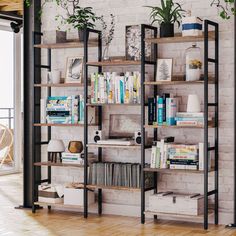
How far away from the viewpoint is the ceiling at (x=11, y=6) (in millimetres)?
8677

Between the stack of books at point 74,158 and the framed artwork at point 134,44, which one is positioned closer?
the framed artwork at point 134,44

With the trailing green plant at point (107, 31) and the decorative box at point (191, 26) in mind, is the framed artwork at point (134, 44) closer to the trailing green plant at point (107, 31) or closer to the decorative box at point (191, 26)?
the trailing green plant at point (107, 31)

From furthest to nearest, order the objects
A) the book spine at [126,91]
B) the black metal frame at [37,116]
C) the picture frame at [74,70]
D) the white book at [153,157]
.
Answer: the black metal frame at [37,116] → the picture frame at [74,70] → the book spine at [126,91] → the white book at [153,157]

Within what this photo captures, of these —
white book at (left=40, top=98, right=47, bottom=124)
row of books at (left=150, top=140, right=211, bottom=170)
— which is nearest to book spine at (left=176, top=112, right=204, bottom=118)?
row of books at (left=150, top=140, right=211, bottom=170)

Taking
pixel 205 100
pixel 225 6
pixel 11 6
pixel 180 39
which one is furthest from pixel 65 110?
pixel 11 6

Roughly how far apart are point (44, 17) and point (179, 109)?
6.51ft

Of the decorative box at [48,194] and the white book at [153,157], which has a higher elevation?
the white book at [153,157]

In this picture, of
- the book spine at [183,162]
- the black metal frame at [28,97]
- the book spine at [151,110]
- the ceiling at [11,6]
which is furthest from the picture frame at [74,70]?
the ceiling at [11,6]

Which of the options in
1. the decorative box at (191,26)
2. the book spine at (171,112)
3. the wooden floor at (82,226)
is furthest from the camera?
the book spine at (171,112)

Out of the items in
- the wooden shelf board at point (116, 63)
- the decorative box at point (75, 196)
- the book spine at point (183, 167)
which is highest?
the wooden shelf board at point (116, 63)

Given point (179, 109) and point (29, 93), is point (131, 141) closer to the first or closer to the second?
point (179, 109)

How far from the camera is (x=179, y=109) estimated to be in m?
6.26

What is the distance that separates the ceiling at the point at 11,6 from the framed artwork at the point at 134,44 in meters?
2.75

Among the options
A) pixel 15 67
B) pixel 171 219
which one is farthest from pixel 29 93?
pixel 15 67
